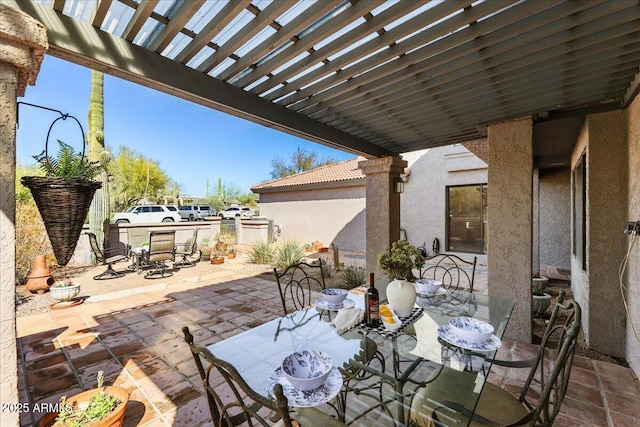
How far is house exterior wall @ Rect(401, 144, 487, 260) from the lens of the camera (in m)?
8.16

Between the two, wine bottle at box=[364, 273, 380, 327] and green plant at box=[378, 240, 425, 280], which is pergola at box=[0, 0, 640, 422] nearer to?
green plant at box=[378, 240, 425, 280]

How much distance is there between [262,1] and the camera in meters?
1.63

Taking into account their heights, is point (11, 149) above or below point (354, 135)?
below

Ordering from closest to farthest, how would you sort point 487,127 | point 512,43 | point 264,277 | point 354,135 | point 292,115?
1. point 512,43
2. point 292,115
3. point 487,127
4. point 354,135
5. point 264,277

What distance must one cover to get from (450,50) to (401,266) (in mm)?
1695

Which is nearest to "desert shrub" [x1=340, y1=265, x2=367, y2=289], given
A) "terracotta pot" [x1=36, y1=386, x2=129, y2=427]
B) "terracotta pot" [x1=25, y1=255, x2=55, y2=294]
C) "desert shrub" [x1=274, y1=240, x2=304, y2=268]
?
"desert shrub" [x1=274, y1=240, x2=304, y2=268]

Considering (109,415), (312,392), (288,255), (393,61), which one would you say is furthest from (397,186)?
(109,415)

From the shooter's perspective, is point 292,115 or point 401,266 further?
point 292,115

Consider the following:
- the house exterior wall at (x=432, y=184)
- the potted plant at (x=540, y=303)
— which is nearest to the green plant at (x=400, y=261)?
the potted plant at (x=540, y=303)

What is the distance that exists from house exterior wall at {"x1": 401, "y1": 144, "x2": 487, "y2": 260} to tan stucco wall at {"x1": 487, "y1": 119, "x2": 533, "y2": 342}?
5.09m

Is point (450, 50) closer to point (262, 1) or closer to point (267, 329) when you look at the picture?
point (262, 1)

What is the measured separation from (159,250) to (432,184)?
8.15 meters

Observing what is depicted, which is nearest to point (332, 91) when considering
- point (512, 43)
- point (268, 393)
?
point (512, 43)

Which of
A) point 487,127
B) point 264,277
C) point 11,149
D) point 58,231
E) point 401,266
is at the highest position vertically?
point 487,127
